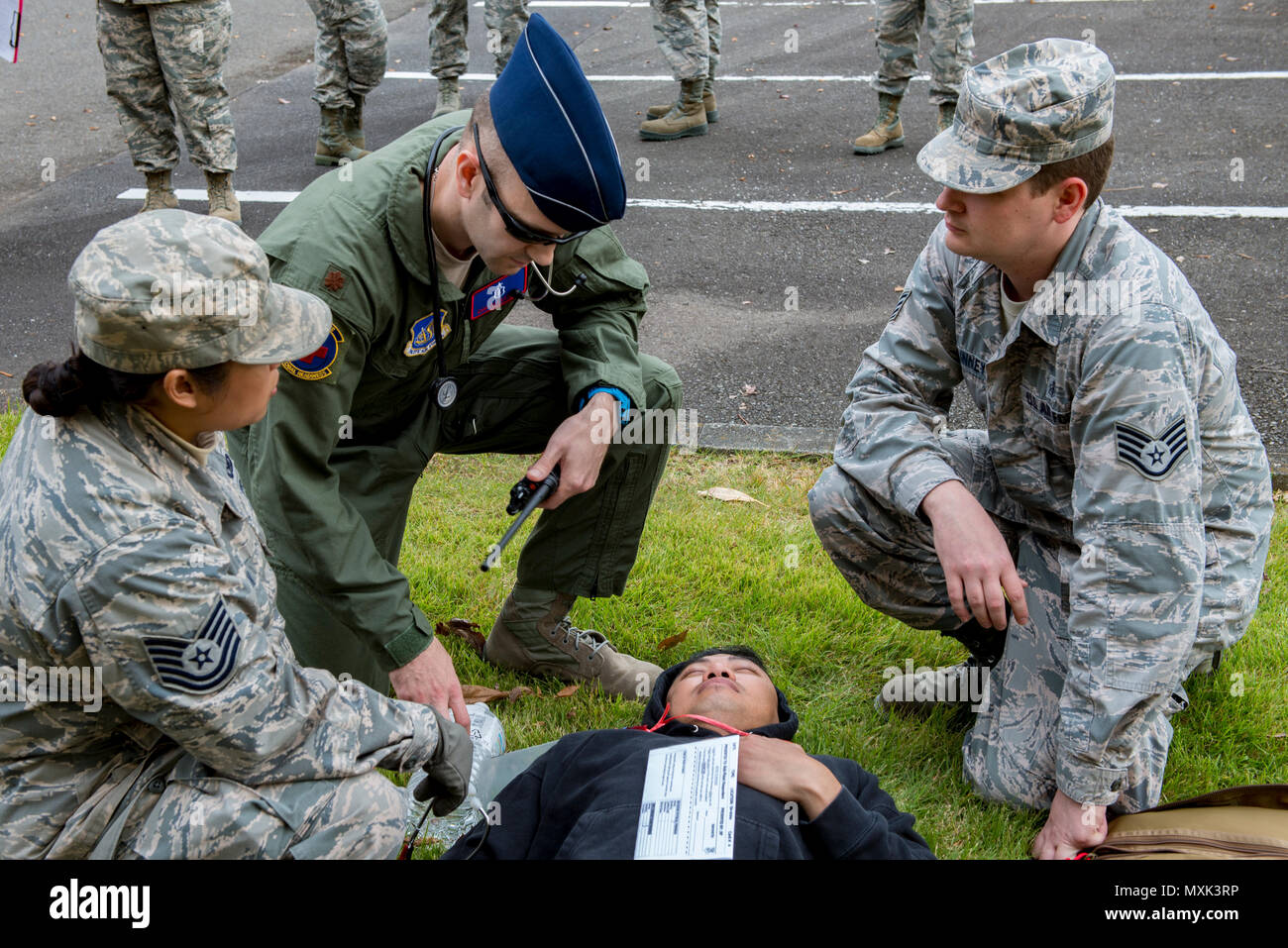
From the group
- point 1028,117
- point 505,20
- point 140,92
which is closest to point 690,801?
point 1028,117

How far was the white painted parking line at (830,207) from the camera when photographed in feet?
21.9

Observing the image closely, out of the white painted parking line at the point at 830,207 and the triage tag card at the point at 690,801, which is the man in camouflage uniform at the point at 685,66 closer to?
the white painted parking line at the point at 830,207

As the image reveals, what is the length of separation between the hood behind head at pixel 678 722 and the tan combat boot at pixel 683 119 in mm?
6253

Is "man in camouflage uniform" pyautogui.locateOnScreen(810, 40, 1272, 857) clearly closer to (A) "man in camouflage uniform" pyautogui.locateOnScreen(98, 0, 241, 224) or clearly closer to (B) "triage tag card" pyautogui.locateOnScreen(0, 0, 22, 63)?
(B) "triage tag card" pyautogui.locateOnScreen(0, 0, 22, 63)

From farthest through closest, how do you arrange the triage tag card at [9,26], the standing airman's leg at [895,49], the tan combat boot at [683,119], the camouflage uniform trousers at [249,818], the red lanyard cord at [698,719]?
the tan combat boot at [683,119] → the standing airman's leg at [895,49] → the triage tag card at [9,26] → the red lanyard cord at [698,719] → the camouflage uniform trousers at [249,818]

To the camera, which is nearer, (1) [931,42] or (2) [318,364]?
(2) [318,364]

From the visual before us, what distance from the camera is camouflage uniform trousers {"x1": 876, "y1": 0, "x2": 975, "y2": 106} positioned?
762 cm

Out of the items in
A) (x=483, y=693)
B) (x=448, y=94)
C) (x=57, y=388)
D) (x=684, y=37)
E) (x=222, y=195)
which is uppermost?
(x=57, y=388)

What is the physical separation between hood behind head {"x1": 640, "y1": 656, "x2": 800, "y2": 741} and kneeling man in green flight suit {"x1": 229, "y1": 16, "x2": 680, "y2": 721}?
0.39m

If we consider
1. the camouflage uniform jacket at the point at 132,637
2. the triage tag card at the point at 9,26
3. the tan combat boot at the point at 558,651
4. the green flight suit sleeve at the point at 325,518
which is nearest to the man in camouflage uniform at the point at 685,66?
the triage tag card at the point at 9,26

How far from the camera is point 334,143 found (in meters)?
8.12

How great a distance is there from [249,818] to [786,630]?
1.92m

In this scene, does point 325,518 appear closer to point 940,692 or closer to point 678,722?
point 678,722
